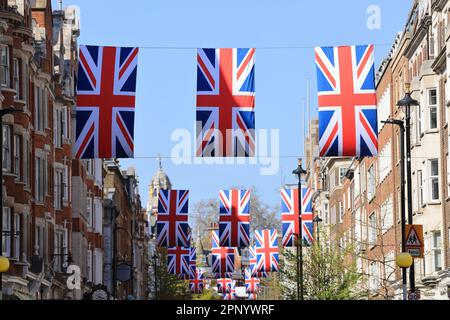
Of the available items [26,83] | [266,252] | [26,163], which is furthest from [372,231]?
[26,83]

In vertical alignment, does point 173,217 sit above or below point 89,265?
above

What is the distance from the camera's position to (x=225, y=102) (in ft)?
110

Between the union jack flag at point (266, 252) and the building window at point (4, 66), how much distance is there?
27.6 metres

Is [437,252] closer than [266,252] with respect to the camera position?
Yes

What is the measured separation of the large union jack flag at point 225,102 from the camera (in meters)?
33.1

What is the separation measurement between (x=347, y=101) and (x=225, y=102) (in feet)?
11.2

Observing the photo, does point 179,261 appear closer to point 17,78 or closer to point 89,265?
point 89,265

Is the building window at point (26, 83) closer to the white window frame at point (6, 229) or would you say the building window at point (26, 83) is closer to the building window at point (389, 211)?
the white window frame at point (6, 229)

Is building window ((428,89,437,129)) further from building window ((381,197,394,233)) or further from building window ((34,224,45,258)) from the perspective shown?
building window ((34,224,45,258))

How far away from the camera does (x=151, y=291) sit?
153m

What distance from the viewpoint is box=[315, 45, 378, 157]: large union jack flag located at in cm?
3284

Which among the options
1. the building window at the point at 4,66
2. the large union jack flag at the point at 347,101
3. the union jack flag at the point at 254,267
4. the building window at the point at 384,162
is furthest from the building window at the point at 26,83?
the building window at the point at 384,162

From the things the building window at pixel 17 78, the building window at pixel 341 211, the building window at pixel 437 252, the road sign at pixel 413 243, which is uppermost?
the building window at pixel 17 78

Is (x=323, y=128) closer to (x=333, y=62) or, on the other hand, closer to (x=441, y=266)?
(x=333, y=62)
